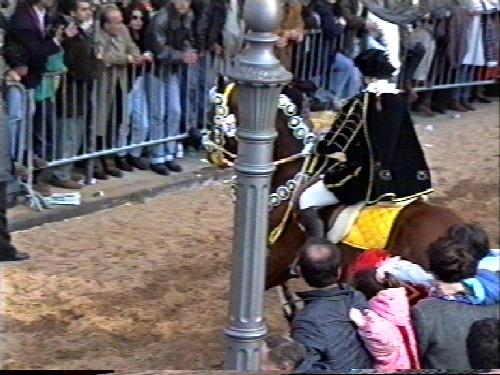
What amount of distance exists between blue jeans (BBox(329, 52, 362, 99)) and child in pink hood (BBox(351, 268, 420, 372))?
7508mm

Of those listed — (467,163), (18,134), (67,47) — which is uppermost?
(67,47)

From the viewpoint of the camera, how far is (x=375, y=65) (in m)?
6.47

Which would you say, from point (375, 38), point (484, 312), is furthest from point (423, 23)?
point (484, 312)

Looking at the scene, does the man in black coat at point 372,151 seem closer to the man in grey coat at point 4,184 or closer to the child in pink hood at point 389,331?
the child in pink hood at point 389,331

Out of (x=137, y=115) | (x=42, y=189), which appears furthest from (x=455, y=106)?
(x=42, y=189)

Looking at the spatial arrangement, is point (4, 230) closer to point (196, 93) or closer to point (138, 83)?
point (138, 83)

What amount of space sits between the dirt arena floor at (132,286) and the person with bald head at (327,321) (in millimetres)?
1928

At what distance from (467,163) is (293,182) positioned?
511 cm

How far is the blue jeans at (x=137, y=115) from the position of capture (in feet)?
33.3

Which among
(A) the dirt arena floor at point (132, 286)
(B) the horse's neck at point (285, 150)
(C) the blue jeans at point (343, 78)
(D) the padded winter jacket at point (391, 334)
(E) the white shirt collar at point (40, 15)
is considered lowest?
(A) the dirt arena floor at point (132, 286)

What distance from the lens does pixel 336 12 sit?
40.5 feet

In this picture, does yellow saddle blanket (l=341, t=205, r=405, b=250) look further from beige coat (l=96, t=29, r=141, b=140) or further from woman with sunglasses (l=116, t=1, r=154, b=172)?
woman with sunglasses (l=116, t=1, r=154, b=172)

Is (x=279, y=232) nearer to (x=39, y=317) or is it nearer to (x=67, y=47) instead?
(x=39, y=317)

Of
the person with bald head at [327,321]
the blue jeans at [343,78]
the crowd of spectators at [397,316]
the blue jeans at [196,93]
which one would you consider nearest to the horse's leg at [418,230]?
the crowd of spectators at [397,316]
